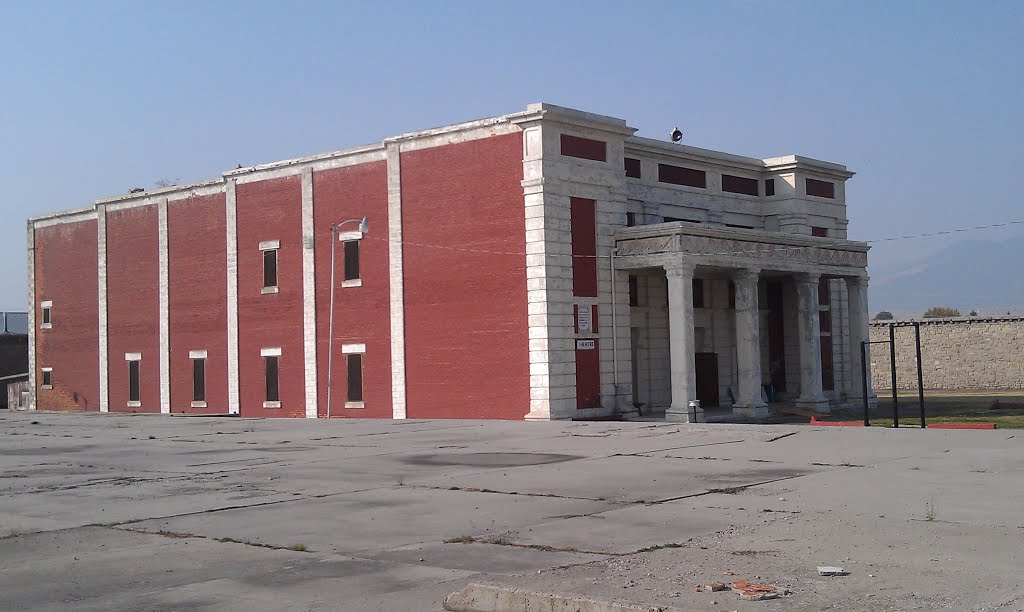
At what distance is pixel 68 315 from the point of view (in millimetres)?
52719

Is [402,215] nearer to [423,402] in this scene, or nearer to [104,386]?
[423,402]

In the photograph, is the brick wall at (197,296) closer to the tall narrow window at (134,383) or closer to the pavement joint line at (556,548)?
the tall narrow window at (134,383)

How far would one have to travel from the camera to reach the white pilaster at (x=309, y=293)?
134 ft

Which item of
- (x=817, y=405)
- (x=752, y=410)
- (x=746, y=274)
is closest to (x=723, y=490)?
(x=752, y=410)

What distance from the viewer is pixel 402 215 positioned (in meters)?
37.9

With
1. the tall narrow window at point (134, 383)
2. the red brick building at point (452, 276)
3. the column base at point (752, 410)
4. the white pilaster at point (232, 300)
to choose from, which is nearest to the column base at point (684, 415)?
the red brick building at point (452, 276)

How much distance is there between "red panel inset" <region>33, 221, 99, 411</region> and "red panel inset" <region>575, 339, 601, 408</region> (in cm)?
2715

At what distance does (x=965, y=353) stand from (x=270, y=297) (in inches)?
1607

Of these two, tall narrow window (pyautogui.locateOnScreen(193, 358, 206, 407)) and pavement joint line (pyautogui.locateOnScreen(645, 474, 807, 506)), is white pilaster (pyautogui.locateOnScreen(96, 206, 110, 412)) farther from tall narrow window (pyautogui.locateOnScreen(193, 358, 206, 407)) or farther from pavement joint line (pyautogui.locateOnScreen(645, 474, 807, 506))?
pavement joint line (pyautogui.locateOnScreen(645, 474, 807, 506))

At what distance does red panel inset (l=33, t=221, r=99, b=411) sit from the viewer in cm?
5144

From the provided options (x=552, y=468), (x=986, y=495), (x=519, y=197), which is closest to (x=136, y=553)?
(x=552, y=468)

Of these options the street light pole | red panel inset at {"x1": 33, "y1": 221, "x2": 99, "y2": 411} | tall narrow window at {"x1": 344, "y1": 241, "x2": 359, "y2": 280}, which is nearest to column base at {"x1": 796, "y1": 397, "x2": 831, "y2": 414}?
tall narrow window at {"x1": 344, "y1": 241, "x2": 359, "y2": 280}

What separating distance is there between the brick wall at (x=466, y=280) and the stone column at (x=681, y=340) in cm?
476

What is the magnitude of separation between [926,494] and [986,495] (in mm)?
729
